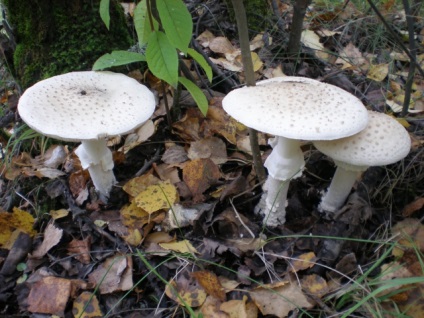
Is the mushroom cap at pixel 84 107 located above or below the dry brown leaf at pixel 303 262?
above

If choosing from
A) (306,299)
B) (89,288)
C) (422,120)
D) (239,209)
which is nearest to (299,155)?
(239,209)

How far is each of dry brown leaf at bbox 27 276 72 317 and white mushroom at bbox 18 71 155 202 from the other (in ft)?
2.13

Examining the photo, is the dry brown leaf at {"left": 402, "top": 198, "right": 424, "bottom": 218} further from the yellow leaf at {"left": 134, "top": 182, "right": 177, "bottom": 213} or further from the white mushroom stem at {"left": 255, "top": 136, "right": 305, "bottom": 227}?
the yellow leaf at {"left": 134, "top": 182, "right": 177, "bottom": 213}

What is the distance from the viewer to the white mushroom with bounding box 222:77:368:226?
66.8 inches

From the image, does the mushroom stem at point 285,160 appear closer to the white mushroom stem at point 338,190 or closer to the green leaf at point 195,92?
the white mushroom stem at point 338,190

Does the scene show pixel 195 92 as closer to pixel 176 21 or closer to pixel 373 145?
pixel 176 21

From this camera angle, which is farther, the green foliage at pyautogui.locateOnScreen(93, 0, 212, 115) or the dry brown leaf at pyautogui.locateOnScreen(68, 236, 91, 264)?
the dry brown leaf at pyautogui.locateOnScreen(68, 236, 91, 264)

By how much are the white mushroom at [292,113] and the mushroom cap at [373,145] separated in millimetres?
120

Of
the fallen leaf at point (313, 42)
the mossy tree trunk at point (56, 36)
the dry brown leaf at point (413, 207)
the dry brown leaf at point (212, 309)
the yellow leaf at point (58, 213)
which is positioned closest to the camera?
the dry brown leaf at point (212, 309)

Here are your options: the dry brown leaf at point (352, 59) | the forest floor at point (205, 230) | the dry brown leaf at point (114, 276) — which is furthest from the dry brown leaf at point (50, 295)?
the dry brown leaf at point (352, 59)

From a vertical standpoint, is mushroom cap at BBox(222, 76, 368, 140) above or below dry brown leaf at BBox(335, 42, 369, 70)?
above

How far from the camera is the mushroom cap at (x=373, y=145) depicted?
187 cm

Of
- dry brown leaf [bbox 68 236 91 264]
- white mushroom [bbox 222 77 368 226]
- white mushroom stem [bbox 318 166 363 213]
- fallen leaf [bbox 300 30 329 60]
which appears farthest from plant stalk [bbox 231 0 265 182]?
fallen leaf [bbox 300 30 329 60]

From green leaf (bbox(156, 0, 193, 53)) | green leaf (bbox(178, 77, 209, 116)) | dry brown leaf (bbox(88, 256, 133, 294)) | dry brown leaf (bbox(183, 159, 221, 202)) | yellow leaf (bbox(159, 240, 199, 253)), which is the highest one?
green leaf (bbox(156, 0, 193, 53))
